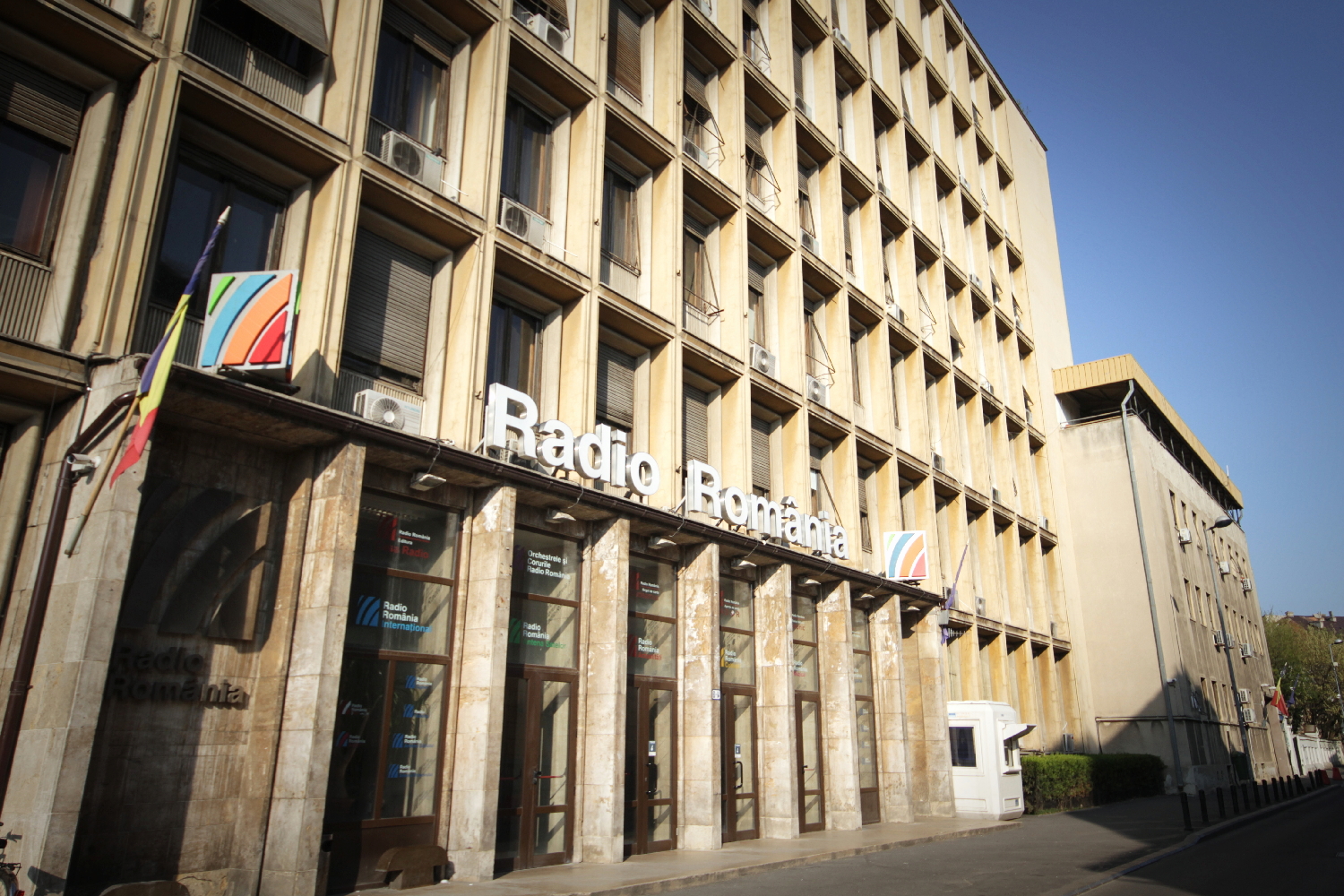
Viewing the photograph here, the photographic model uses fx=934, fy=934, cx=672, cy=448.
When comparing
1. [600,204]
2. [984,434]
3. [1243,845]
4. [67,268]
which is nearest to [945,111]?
[984,434]

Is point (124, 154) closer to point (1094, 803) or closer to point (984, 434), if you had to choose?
point (984, 434)

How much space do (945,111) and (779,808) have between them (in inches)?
1071

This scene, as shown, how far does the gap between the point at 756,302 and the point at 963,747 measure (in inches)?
498

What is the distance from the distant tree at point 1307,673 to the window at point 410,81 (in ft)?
259

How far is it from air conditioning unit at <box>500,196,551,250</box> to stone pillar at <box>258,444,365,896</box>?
17.5ft

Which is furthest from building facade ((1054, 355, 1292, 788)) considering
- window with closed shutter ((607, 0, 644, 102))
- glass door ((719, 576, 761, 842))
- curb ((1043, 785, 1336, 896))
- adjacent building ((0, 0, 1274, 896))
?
window with closed shutter ((607, 0, 644, 102))

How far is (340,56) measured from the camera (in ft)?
42.6

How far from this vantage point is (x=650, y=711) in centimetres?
1628

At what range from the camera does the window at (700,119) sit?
21.1 meters

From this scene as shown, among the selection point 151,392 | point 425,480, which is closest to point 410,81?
point 425,480

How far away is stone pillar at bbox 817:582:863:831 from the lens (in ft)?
65.7

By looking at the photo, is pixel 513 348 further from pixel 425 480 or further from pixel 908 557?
pixel 908 557

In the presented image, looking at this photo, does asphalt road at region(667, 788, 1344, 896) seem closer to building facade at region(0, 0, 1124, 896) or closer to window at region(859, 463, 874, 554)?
building facade at region(0, 0, 1124, 896)

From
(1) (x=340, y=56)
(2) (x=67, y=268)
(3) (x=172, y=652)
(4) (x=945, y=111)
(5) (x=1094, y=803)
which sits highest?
(4) (x=945, y=111)
